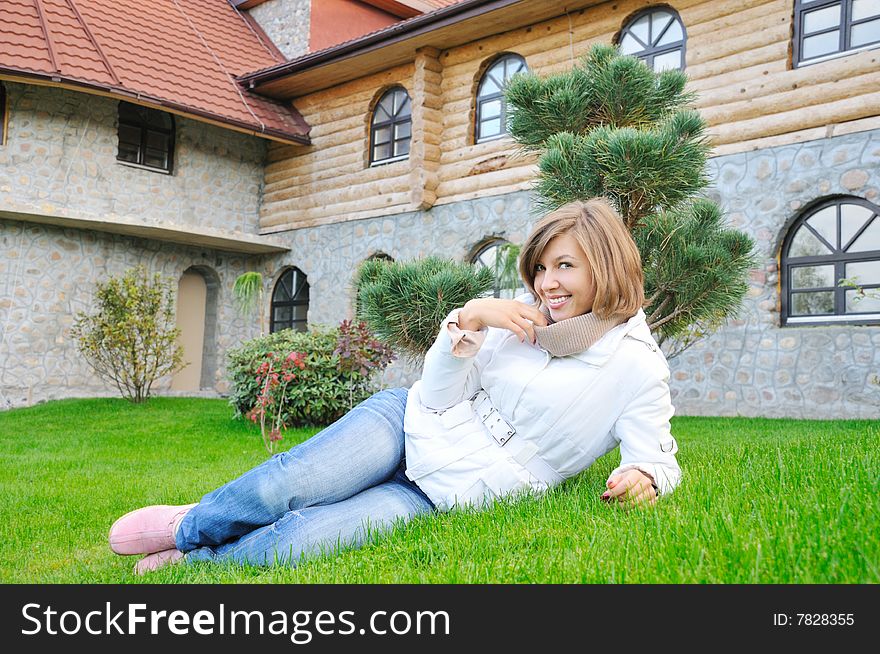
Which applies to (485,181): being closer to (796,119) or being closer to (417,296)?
(796,119)

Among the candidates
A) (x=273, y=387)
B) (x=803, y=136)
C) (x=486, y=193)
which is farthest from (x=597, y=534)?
(x=486, y=193)

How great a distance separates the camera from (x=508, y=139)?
1034cm

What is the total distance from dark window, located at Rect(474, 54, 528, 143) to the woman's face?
8488 mm

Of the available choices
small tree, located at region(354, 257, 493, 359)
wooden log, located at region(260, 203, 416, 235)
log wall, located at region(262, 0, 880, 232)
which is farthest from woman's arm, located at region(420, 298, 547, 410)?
wooden log, located at region(260, 203, 416, 235)

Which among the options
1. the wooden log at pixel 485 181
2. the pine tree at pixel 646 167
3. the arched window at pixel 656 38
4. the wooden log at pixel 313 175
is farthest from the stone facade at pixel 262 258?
the pine tree at pixel 646 167

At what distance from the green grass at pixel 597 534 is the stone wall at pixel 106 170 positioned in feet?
24.7

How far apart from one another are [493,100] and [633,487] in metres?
9.26

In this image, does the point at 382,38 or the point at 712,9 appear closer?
the point at 712,9

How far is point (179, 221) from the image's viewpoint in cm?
1246

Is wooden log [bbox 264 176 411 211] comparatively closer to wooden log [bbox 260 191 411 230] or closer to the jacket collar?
wooden log [bbox 260 191 411 230]

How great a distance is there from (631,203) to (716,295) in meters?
0.76

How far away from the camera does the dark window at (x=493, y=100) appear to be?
10625 mm

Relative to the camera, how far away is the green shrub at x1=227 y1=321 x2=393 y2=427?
26.3 feet

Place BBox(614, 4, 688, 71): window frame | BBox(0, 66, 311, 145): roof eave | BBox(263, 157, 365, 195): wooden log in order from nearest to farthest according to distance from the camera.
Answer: BBox(614, 4, 688, 71): window frame < BBox(0, 66, 311, 145): roof eave < BBox(263, 157, 365, 195): wooden log
